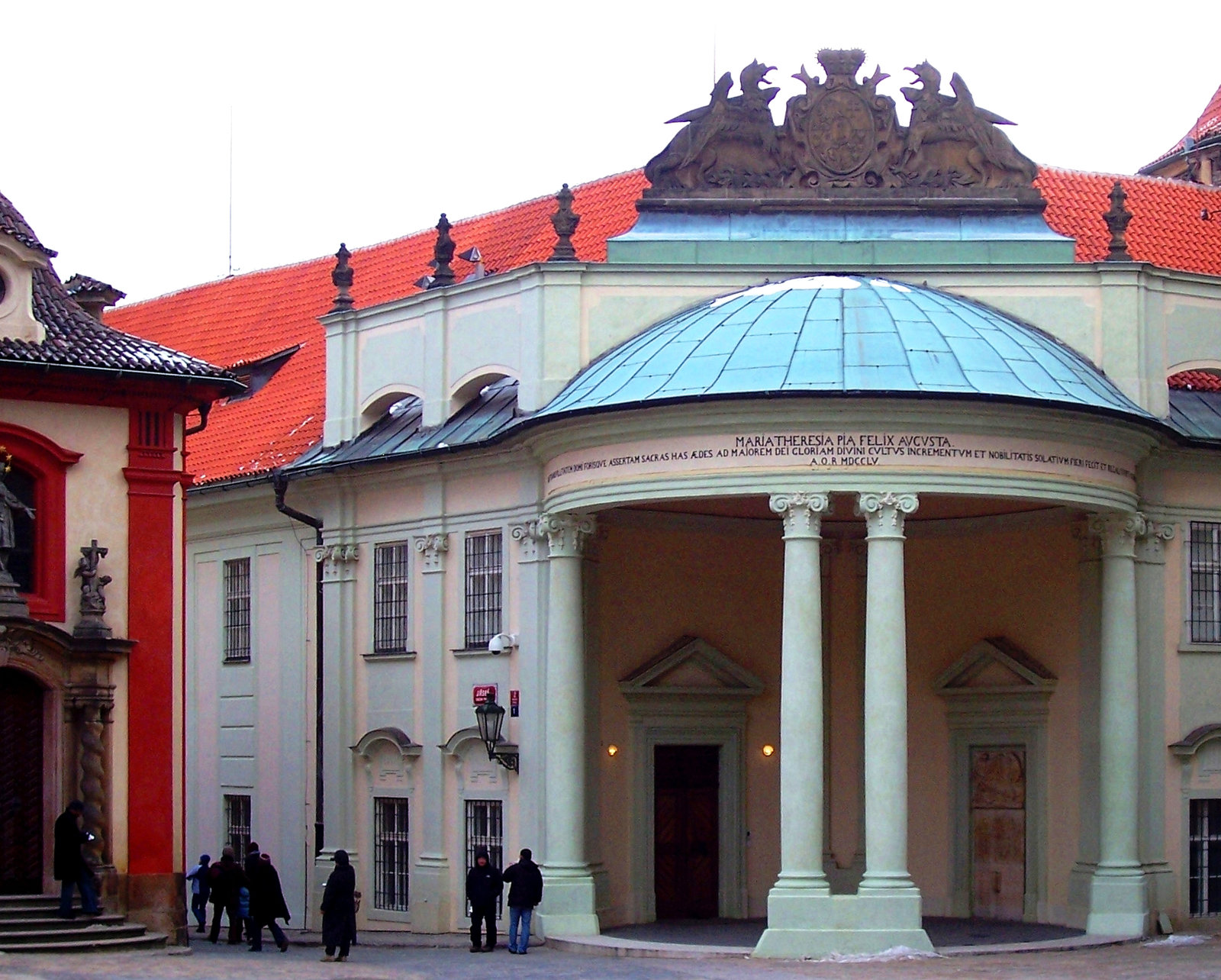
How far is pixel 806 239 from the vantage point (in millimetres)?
37594

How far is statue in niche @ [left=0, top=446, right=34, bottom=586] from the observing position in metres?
32.9

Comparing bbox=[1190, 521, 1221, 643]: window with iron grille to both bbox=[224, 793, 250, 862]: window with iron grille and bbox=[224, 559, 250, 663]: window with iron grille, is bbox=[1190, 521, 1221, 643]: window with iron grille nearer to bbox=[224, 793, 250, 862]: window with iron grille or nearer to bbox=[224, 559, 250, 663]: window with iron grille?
bbox=[224, 559, 250, 663]: window with iron grille

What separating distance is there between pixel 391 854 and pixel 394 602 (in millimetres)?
3839

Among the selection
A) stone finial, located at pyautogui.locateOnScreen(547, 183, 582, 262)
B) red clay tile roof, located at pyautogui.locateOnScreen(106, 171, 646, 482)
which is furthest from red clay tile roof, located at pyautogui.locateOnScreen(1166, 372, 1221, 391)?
red clay tile roof, located at pyautogui.locateOnScreen(106, 171, 646, 482)

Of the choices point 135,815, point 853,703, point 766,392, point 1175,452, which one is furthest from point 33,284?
point 1175,452

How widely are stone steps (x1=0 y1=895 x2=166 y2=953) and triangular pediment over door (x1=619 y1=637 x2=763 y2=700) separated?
28.1ft

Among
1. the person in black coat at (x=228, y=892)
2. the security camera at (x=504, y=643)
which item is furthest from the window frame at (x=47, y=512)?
the security camera at (x=504, y=643)

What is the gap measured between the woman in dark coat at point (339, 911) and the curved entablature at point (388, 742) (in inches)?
251

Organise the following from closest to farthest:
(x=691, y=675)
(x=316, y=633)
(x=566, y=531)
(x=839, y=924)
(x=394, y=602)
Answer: (x=839, y=924), (x=566, y=531), (x=691, y=675), (x=394, y=602), (x=316, y=633)

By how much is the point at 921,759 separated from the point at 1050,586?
337cm

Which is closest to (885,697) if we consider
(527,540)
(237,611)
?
(527,540)

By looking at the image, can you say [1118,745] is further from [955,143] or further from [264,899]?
[264,899]

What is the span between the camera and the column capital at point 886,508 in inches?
1320

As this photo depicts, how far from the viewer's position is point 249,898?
37.3 m
